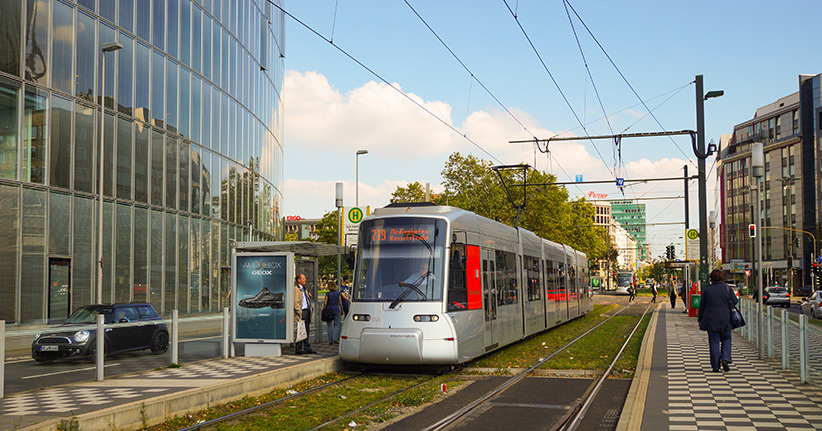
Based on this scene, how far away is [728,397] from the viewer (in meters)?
10.0

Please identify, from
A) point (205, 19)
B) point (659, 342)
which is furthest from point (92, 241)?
point (659, 342)

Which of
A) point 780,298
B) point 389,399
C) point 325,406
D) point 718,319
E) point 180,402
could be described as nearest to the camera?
point 180,402

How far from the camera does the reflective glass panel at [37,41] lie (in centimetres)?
2272

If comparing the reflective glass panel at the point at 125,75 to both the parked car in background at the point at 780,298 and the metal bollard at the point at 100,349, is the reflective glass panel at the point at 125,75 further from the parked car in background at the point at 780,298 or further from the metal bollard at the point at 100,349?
the parked car in background at the point at 780,298

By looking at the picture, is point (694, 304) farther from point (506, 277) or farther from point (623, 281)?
point (623, 281)

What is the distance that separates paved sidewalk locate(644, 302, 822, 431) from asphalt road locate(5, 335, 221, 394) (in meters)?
8.18

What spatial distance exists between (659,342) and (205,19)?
2499 cm

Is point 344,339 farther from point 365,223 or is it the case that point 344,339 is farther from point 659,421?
point 659,421

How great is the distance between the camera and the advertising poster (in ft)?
49.9

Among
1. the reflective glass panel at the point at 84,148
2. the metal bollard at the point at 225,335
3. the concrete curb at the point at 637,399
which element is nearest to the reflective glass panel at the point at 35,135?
the reflective glass panel at the point at 84,148

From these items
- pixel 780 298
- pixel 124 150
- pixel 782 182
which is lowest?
pixel 780 298

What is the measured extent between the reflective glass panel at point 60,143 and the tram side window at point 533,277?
14627mm

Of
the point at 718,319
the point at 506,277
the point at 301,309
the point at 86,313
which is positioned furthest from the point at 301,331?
the point at 718,319

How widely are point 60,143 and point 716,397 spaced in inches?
827
